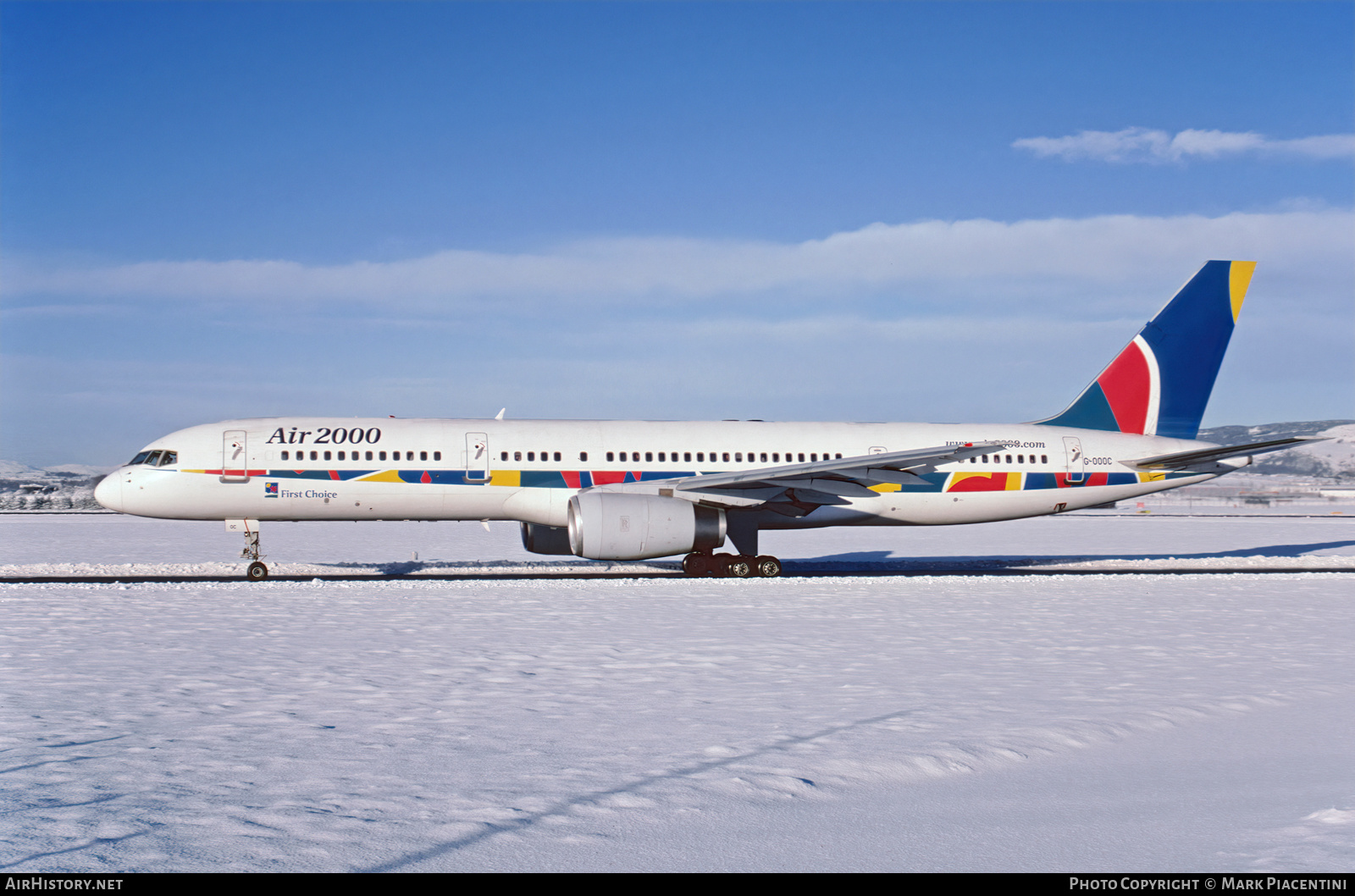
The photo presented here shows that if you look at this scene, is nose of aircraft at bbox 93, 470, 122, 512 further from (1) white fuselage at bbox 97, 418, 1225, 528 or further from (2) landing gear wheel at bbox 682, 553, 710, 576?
(2) landing gear wheel at bbox 682, 553, 710, 576

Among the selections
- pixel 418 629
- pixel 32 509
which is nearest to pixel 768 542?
pixel 418 629

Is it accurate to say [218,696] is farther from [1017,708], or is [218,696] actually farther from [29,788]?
[1017,708]

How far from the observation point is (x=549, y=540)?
2359 centimetres

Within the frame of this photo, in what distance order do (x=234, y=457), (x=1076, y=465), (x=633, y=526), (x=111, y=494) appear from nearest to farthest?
(x=633, y=526) < (x=111, y=494) < (x=234, y=457) < (x=1076, y=465)

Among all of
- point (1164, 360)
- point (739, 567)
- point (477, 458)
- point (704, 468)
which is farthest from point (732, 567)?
point (1164, 360)

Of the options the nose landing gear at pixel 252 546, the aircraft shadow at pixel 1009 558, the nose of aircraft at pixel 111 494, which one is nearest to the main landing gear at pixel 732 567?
the aircraft shadow at pixel 1009 558

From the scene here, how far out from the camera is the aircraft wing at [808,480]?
2220 cm

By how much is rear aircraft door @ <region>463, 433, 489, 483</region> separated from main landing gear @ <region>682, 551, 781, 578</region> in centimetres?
504

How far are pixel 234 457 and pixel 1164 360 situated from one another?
2348cm

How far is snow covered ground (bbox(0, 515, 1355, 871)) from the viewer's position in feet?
18.4

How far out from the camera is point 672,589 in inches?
791

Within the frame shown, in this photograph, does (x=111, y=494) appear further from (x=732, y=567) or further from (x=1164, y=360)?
(x=1164, y=360)

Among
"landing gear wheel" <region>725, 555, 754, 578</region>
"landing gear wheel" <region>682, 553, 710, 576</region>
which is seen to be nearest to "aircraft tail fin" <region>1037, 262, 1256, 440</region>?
"landing gear wheel" <region>725, 555, 754, 578</region>

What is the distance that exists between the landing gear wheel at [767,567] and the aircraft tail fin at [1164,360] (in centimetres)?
927
